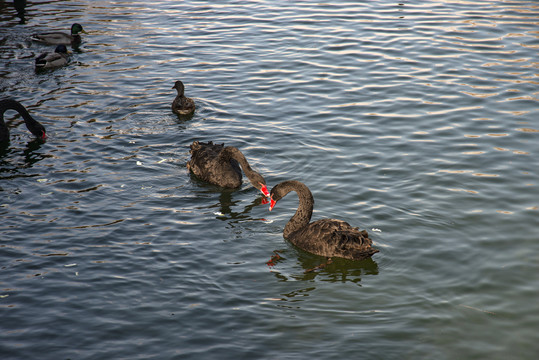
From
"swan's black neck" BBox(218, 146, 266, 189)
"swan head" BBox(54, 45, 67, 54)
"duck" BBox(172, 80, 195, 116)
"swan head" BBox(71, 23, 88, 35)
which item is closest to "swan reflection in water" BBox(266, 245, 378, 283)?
"swan's black neck" BBox(218, 146, 266, 189)

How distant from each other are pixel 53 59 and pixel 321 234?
1327cm

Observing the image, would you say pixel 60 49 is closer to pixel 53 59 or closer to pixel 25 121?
pixel 53 59

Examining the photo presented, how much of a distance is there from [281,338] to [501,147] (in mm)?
8110

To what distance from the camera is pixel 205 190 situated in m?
13.4

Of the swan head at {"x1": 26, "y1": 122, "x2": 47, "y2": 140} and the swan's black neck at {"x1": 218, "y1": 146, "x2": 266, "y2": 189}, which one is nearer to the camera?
the swan's black neck at {"x1": 218, "y1": 146, "x2": 266, "y2": 189}

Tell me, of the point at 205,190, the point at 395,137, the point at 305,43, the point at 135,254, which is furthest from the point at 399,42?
the point at 135,254

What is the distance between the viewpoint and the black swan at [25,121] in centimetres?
1527

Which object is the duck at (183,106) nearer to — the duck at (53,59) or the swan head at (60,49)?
the duck at (53,59)

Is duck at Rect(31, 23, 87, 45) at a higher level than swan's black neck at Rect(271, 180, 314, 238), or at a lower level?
higher

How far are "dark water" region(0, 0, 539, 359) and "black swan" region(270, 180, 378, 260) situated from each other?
10.2 inches

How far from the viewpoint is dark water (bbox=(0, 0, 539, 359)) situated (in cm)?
883

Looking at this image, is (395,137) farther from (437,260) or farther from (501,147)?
(437,260)

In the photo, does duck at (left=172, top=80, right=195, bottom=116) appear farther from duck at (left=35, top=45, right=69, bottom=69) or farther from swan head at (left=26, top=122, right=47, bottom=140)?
duck at (left=35, top=45, right=69, bottom=69)

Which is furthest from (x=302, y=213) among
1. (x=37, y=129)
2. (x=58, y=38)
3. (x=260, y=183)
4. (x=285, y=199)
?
(x=58, y=38)
